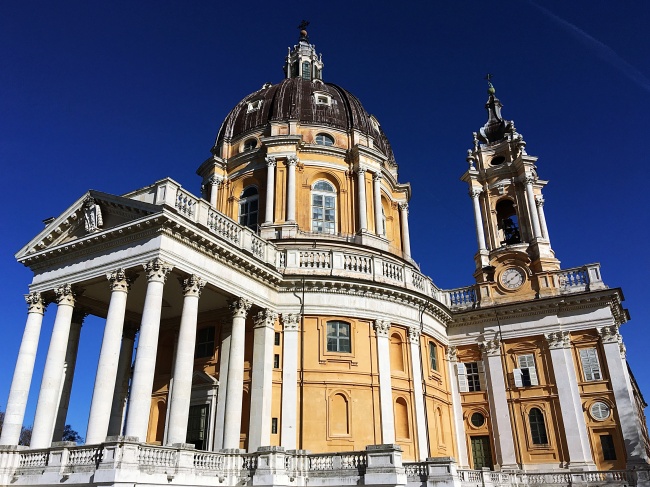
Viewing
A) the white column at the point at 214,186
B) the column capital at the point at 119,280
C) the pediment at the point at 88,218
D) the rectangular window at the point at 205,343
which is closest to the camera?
the column capital at the point at 119,280

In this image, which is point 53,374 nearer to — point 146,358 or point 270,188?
point 146,358

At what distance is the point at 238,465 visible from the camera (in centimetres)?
1697

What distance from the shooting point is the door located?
83.8ft

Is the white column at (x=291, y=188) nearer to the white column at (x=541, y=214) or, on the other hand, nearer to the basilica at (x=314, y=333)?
the basilica at (x=314, y=333)

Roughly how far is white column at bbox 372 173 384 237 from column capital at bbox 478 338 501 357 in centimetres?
741

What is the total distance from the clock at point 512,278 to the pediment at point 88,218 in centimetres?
1845

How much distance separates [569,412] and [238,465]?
15076 millimetres

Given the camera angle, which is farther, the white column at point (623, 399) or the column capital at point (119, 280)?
the white column at point (623, 399)

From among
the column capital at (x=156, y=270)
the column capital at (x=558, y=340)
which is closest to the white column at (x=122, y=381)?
the column capital at (x=156, y=270)

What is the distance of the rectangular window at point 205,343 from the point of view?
22203 millimetres

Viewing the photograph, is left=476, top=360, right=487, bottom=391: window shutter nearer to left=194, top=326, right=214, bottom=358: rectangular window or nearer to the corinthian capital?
left=194, top=326, right=214, bottom=358: rectangular window

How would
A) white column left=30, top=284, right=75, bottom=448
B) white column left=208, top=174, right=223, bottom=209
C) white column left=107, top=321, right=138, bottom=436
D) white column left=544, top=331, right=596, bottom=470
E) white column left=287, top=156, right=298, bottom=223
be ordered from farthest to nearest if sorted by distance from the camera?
white column left=208, top=174, right=223, bottom=209 → white column left=287, top=156, right=298, bottom=223 → white column left=544, top=331, right=596, bottom=470 → white column left=107, top=321, right=138, bottom=436 → white column left=30, top=284, right=75, bottom=448

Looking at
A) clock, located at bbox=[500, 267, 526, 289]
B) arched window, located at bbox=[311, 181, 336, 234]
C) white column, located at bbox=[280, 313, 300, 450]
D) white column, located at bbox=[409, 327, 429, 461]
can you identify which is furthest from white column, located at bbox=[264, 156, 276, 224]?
clock, located at bbox=[500, 267, 526, 289]

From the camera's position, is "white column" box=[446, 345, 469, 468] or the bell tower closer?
"white column" box=[446, 345, 469, 468]
